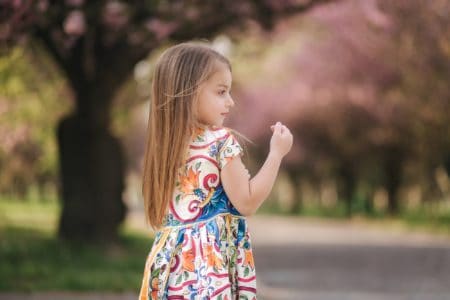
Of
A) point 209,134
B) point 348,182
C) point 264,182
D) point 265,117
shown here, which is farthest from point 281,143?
point 348,182

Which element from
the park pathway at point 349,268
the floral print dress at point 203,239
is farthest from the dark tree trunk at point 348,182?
the floral print dress at point 203,239

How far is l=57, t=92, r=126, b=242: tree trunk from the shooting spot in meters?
14.6

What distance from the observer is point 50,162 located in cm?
3538

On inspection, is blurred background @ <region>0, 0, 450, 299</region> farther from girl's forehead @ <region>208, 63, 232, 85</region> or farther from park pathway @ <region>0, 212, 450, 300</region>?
girl's forehead @ <region>208, 63, 232, 85</region>

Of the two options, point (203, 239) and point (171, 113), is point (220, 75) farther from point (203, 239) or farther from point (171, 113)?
point (203, 239)

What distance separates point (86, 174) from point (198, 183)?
10.8 metres

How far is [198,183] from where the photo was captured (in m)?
4.04

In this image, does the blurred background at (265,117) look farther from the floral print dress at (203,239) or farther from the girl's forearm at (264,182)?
the girl's forearm at (264,182)

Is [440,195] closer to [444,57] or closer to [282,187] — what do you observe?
[444,57]

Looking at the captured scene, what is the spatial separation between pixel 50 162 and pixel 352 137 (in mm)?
11201

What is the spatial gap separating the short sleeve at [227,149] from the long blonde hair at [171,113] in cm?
14

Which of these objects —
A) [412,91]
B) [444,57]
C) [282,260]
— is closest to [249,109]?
[412,91]

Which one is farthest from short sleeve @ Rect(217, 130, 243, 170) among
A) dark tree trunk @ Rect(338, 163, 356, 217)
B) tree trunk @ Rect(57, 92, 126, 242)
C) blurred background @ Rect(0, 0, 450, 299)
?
dark tree trunk @ Rect(338, 163, 356, 217)

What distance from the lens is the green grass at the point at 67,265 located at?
11.0 metres
